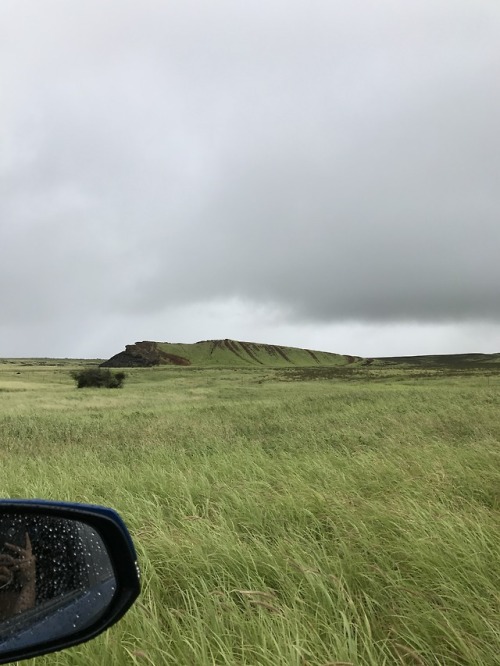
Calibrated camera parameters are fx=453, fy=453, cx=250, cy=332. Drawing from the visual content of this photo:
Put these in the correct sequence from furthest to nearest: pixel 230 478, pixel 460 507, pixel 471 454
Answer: pixel 471 454 < pixel 230 478 < pixel 460 507

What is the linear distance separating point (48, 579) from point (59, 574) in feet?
0.14

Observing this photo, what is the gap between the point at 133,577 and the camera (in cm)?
142

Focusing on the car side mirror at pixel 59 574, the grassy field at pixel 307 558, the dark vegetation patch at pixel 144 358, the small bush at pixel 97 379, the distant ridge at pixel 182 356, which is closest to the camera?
the car side mirror at pixel 59 574

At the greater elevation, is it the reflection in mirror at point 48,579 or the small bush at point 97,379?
the reflection in mirror at point 48,579

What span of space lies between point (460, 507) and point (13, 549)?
15.4ft

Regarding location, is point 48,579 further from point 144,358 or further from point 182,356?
point 182,356

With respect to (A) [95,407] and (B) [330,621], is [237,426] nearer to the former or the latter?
(B) [330,621]

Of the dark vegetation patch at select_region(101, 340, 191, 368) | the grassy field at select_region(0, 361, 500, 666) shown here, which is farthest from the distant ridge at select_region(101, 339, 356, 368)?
the grassy field at select_region(0, 361, 500, 666)

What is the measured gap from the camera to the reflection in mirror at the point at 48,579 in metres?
1.29

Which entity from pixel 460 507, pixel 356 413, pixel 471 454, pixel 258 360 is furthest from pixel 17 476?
pixel 258 360

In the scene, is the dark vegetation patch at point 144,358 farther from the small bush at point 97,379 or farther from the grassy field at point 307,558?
the grassy field at point 307,558

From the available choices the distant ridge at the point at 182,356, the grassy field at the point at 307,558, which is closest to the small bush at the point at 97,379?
the grassy field at the point at 307,558

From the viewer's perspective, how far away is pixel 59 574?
1446mm

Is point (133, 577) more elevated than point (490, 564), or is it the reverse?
point (133, 577)
